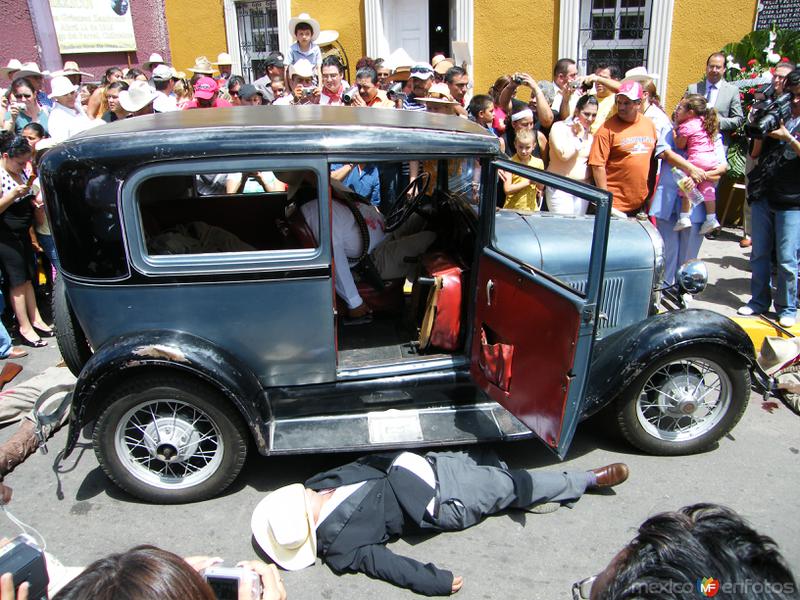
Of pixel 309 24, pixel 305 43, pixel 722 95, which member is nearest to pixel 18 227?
pixel 305 43

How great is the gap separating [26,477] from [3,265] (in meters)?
2.31

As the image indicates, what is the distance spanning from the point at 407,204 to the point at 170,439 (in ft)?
7.87

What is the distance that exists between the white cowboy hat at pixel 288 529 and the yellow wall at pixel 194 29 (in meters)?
10.6

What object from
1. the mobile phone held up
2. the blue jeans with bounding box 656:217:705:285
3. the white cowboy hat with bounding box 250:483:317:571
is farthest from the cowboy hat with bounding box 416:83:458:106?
the mobile phone held up

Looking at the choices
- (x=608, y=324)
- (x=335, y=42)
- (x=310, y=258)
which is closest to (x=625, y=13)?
(x=335, y=42)

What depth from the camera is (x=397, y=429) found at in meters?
3.67

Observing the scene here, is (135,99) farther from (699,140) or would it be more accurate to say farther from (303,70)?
(699,140)

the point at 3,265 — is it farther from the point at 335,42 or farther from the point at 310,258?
the point at 335,42

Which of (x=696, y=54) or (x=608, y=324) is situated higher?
(x=696, y=54)

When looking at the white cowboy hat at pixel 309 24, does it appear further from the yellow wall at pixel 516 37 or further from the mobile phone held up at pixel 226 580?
the mobile phone held up at pixel 226 580

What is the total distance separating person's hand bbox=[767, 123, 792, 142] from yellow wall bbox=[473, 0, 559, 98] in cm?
494

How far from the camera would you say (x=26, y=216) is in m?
5.48

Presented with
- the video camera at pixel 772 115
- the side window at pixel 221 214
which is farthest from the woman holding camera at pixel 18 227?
the video camera at pixel 772 115

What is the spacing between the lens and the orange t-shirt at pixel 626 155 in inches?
219
